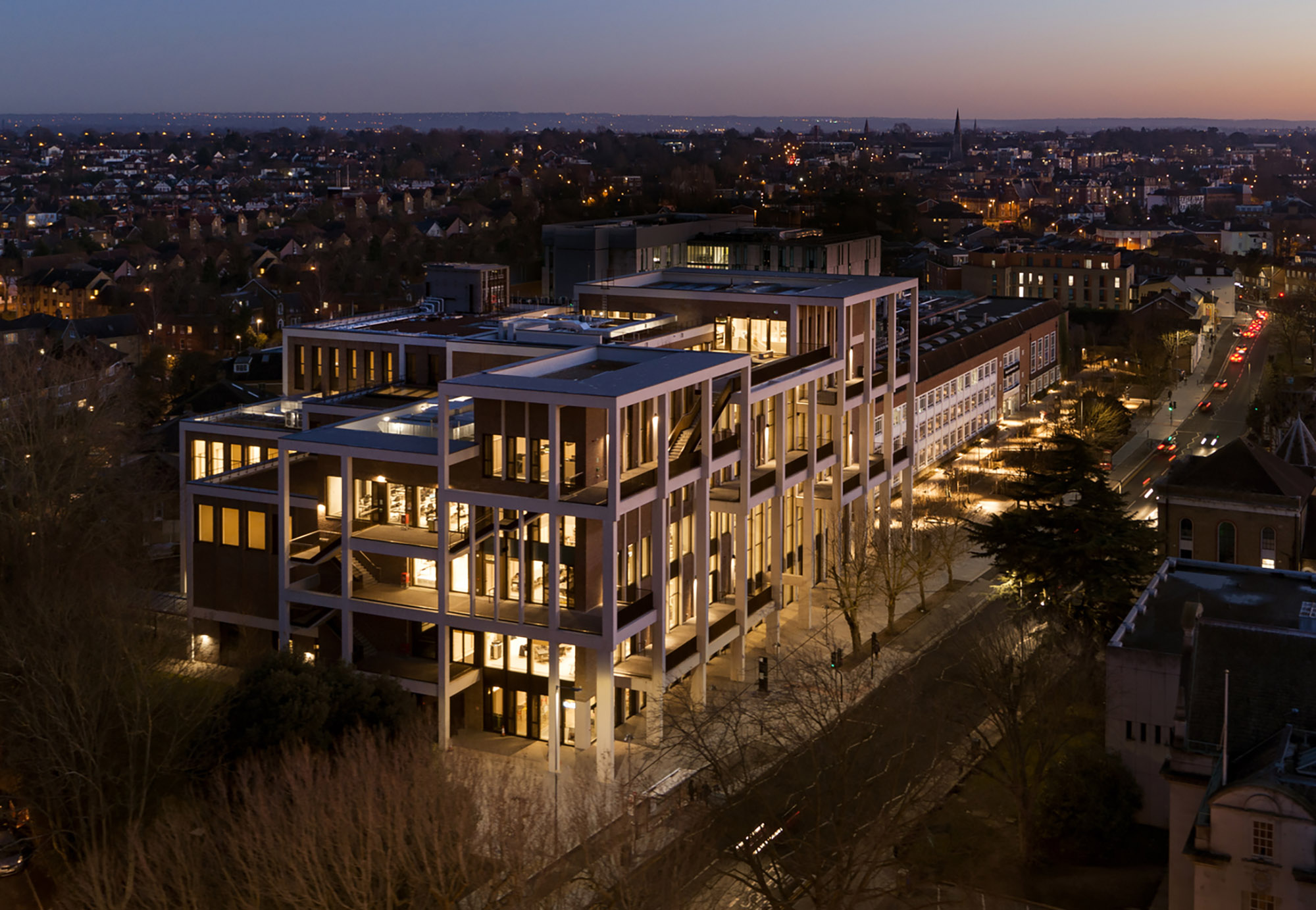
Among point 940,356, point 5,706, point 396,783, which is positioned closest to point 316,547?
point 5,706

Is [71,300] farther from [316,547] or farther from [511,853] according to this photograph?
[511,853]

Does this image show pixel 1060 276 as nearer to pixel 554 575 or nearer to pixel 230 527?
pixel 230 527

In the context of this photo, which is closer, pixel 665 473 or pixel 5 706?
pixel 5 706

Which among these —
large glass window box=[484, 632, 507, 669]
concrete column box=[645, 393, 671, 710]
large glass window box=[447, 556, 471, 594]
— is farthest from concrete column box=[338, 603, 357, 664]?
concrete column box=[645, 393, 671, 710]

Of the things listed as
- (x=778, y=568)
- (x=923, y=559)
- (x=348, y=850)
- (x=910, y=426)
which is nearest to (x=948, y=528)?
(x=910, y=426)

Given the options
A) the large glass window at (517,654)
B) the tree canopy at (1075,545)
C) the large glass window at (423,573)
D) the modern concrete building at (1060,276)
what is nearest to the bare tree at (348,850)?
the large glass window at (517,654)

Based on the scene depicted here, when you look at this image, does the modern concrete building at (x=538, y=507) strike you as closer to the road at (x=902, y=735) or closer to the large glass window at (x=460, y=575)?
the large glass window at (x=460, y=575)

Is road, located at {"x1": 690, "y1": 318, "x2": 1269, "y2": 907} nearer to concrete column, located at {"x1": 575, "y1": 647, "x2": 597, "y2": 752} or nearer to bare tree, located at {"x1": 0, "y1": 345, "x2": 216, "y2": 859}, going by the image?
concrete column, located at {"x1": 575, "y1": 647, "x2": 597, "y2": 752}
